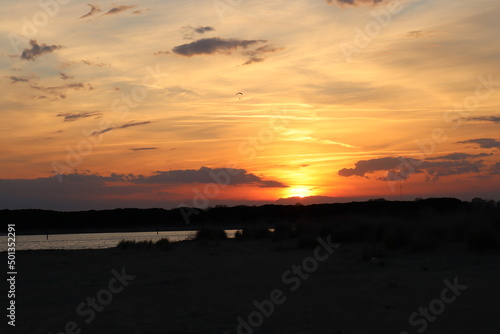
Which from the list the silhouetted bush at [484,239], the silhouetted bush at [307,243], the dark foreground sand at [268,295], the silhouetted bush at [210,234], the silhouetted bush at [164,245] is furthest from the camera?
the silhouetted bush at [210,234]

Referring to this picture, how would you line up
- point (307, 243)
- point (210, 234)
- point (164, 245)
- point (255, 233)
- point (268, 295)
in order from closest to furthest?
point (268, 295) → point (307, 243) → point (164, 245) → point (255, 233) → point (210, 234)

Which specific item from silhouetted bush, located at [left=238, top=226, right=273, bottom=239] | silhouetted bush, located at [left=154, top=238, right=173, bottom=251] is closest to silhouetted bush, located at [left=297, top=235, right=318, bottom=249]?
silhouetted bush, located at [left=154, top=238, right=173, bottom=251]

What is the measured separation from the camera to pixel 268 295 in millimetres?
11812

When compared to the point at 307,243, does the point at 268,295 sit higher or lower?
A: lower

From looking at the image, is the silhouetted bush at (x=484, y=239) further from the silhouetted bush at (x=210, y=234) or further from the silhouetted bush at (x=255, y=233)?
the silhouetted bush at (x=210, y=234)

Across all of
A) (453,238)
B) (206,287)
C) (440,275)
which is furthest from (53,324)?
(453,238)

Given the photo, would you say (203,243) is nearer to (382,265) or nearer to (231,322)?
(382,265)

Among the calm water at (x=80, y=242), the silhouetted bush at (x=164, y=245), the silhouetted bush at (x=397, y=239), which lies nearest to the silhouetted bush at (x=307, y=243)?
the silhouetted bush at (x=397, y=239)

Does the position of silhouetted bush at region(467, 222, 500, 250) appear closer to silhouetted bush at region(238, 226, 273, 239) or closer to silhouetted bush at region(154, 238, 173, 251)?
silhouetted bush at region(154, 238, 173, 251)

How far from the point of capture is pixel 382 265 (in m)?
15.0

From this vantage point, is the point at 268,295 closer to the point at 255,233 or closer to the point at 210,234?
the point at 255,233

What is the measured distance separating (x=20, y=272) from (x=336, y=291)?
10280 mm

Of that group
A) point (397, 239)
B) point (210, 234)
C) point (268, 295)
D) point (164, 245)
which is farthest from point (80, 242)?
point (268, 295)

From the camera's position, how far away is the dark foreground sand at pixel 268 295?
897cm
